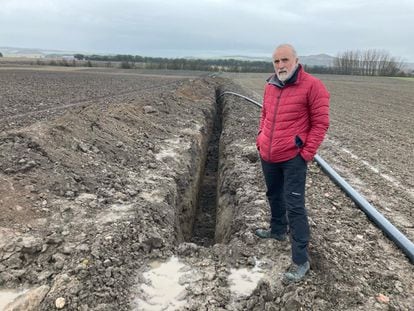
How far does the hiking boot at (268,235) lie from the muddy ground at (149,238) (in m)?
0.13

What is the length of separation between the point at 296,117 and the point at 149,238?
2.42m

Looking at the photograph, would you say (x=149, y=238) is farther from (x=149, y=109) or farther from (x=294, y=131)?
(x=149, y=109)

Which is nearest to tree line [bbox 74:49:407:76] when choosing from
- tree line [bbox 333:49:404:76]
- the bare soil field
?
tree line [bbox 333:49:404:76]

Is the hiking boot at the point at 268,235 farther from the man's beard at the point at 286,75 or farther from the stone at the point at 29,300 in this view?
the stone at the point at 29,300

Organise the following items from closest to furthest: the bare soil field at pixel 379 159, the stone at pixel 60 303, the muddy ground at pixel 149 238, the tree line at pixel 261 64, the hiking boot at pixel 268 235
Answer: the stone at pixel 60 303 < the muddy ground at pixel 149 238 < the hiking boot at pixel 268 235 < the bare soil field at pixel 379 159 < the tree line at pixel 261 64

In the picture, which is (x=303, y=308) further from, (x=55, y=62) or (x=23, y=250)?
(x=55, y=62)

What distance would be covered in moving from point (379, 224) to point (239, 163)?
372 centimetres

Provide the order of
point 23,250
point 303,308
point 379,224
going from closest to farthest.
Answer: point 303,308 → point 23,250 → point 379,224

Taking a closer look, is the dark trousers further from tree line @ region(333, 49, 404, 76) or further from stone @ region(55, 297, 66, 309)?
tree line @ region(333, 49, 404, 76)

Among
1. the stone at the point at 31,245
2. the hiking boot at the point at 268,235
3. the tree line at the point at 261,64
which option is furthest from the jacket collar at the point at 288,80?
the tree line at the point at 261,64

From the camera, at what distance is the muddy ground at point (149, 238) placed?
3926 millimetres

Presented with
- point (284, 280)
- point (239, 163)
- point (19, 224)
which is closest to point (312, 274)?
point (284, 280)

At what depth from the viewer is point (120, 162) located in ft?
25.8

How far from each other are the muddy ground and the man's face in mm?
2018
